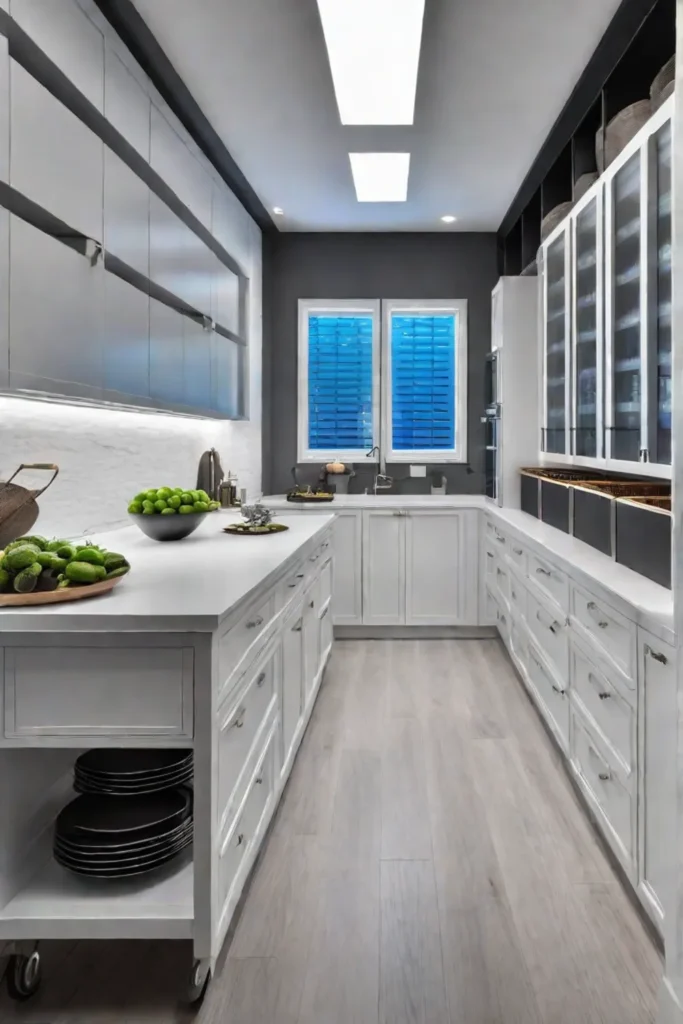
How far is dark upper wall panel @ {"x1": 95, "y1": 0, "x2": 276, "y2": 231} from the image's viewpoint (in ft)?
8.66

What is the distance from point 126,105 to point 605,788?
2.84 metres

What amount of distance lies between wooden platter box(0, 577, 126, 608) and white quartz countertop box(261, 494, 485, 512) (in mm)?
3002

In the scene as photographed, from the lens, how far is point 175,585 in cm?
189

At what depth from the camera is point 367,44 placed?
110 inches

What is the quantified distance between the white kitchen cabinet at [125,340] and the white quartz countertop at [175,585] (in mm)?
570

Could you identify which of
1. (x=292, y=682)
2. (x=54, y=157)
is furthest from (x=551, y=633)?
(x=54, y=157)

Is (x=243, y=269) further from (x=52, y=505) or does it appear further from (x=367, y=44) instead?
(x=52, y=505)

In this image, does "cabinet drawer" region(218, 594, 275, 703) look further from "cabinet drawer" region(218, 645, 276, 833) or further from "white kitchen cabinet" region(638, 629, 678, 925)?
"white kitchen cabinet" region(638, 629, 678, 925)

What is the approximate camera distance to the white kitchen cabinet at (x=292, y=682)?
2.57 m

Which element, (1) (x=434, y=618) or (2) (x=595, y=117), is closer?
(2) (x=595, y=117)

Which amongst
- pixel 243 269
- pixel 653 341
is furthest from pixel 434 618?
pixel 653 341

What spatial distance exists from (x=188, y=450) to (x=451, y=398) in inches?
95.7

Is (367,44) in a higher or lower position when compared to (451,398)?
higher

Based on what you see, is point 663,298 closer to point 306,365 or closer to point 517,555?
point 517,555
